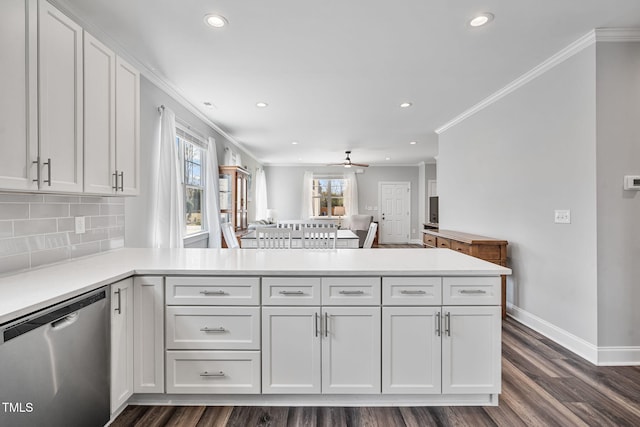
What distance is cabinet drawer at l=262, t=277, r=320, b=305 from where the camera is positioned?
177cm

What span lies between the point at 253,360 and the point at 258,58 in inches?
96.1

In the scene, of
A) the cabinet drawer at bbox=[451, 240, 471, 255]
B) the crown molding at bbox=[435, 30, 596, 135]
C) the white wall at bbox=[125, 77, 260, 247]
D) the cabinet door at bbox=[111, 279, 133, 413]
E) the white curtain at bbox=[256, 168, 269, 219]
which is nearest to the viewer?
the cabinet door at bbox=[111, 279, 133, 413]

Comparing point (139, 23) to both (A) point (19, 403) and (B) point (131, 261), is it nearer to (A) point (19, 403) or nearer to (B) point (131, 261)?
(B) point (131, 261)

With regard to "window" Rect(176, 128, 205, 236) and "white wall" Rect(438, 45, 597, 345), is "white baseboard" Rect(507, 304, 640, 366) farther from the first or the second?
"window" Rect(176, 128, 205, 236)

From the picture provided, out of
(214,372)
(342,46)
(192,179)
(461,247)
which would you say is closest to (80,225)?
(214,372)

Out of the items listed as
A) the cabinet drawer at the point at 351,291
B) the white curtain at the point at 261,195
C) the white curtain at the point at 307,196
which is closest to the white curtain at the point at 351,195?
the white curtain at the point at 307,196

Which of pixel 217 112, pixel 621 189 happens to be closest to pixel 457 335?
pixel 621 189

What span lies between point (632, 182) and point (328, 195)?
7524mm

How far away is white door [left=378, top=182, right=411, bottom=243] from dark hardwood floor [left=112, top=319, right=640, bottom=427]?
7433mm

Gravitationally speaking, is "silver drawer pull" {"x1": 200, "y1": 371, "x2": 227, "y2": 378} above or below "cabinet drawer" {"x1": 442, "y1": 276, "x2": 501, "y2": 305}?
below

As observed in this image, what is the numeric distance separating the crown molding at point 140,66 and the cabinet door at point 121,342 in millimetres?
1895

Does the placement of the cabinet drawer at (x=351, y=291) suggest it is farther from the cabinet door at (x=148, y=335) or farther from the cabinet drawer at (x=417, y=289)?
the cabinet door at (x=148, y=335)

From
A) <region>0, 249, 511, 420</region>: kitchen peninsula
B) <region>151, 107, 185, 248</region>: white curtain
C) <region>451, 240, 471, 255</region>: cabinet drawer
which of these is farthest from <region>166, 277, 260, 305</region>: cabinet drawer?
<region>451, 240, 471, 255</region>: cabinet drawer

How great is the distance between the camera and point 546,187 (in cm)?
288
